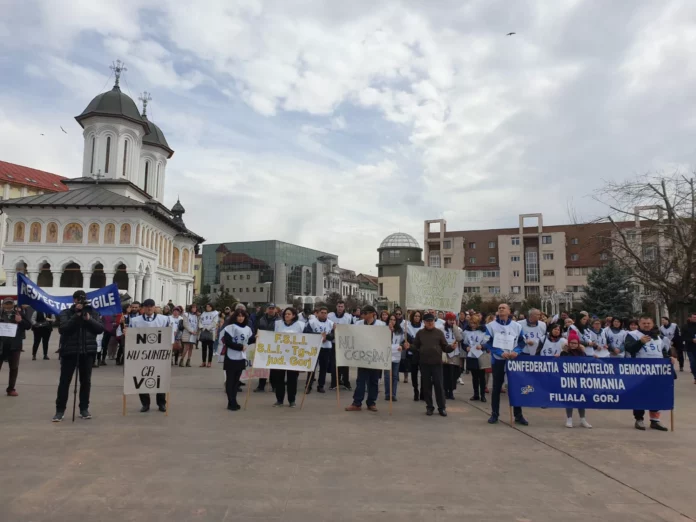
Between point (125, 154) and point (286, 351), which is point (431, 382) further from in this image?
point (125, 154)

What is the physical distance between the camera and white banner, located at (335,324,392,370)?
9.71 metres

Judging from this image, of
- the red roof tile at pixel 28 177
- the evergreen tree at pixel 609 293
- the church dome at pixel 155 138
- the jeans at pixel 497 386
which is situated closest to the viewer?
the jeans at pixel 497 386

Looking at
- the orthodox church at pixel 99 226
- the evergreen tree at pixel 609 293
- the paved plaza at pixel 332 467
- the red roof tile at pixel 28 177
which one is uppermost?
the red roof tile at pixel 28 177

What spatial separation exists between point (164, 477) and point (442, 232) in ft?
294

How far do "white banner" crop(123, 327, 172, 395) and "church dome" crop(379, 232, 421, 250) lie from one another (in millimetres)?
91404

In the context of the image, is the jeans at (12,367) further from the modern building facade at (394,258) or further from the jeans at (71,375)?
the modern building facade at (394,258)

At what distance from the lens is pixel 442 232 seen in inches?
3644

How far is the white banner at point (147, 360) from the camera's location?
29.1 ft

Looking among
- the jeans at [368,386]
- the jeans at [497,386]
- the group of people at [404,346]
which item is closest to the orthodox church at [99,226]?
the group of people at [404,346]

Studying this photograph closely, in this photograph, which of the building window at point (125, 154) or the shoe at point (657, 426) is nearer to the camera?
the shoe at point (657, 426)

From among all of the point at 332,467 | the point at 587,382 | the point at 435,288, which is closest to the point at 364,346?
the point at 435,288

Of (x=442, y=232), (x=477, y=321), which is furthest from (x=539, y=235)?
(x=477, y=321)

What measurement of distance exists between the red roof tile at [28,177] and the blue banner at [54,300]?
9033 cm

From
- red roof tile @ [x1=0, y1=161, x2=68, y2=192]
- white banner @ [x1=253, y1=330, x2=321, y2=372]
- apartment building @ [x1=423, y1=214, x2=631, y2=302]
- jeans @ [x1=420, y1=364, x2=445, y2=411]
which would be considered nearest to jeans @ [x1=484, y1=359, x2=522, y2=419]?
jeans @ [x1=420, y1=364, x2=445, y2=411]
